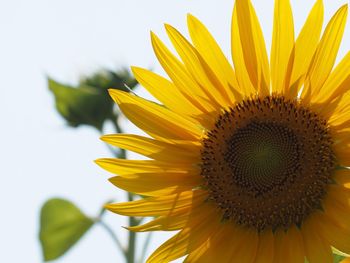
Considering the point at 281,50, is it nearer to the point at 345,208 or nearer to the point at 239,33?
the point at 239,33

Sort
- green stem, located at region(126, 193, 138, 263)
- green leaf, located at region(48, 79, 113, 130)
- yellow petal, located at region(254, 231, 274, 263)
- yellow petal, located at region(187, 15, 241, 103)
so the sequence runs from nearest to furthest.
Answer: yellow petal, located at region(187, 15, 241, 103) → yellow petal, located at region(254, 231, 274, 263) → green stem, located at region(126, 193, 138, 263) → green leaf, located at region(48, 79, 113, 130)

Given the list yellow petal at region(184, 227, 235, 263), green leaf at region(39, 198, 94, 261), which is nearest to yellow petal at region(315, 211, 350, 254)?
yellow petal at region(184, 227, 235, 263)

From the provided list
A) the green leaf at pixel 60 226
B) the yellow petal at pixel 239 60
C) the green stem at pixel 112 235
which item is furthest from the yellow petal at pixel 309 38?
the green leaf at pixel 60 226

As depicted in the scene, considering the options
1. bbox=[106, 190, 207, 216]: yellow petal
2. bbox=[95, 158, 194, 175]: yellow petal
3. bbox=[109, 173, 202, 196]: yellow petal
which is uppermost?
bbox=[95, 158, 194, 175]: yellow petal


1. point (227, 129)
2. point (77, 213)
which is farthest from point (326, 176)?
point (77, 213)

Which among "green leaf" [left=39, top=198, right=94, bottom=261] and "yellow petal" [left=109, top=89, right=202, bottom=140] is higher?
"yellow petal" [left=109, top=89, right=202, bottom=140]

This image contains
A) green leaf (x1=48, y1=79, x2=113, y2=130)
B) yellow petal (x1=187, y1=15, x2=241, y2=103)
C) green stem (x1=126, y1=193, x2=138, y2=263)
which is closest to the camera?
yellow petal (x1=187, y1=15, x2=241, y2=103)

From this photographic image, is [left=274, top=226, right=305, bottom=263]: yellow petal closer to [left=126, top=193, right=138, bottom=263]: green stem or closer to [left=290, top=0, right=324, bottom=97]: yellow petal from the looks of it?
[left=290, top=0, right=324, bottom=97]: yellow petal
